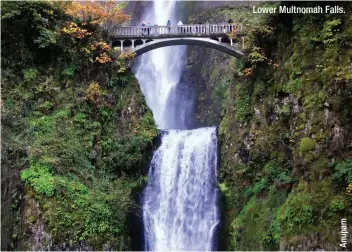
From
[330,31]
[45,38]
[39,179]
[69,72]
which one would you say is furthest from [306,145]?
[45,38]

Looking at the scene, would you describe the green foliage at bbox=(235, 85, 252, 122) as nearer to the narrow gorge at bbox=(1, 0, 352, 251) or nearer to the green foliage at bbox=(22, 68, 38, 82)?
the narrow gorge at bbox=(1, 0, 352, 251)

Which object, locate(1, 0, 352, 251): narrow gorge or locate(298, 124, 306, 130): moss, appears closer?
locate(1, 0, 352, 251): narrow gorge

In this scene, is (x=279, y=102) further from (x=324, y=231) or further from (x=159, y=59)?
(x=159, y=59)

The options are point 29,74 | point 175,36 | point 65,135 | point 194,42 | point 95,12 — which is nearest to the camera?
point 65,135

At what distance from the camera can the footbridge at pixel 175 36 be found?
1917 cm

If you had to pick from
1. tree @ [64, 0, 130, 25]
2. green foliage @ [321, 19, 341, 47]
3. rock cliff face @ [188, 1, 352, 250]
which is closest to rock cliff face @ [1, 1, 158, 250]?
tree @ [64, 0, 130, 25]

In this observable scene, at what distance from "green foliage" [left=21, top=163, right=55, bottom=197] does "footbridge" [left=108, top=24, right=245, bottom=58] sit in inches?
334

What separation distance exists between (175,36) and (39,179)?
1046 centimetres

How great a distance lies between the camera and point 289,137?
1390cm

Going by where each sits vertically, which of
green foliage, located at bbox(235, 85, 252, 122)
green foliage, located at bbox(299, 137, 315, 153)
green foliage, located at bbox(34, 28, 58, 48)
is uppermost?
green foliage, located at bbox(34, 28, 58, 48)

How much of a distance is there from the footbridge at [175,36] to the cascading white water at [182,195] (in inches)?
186

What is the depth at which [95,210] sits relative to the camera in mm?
13227

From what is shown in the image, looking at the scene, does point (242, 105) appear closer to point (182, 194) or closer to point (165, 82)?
point (182, 194)

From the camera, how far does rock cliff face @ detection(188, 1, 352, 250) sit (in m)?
11.1
